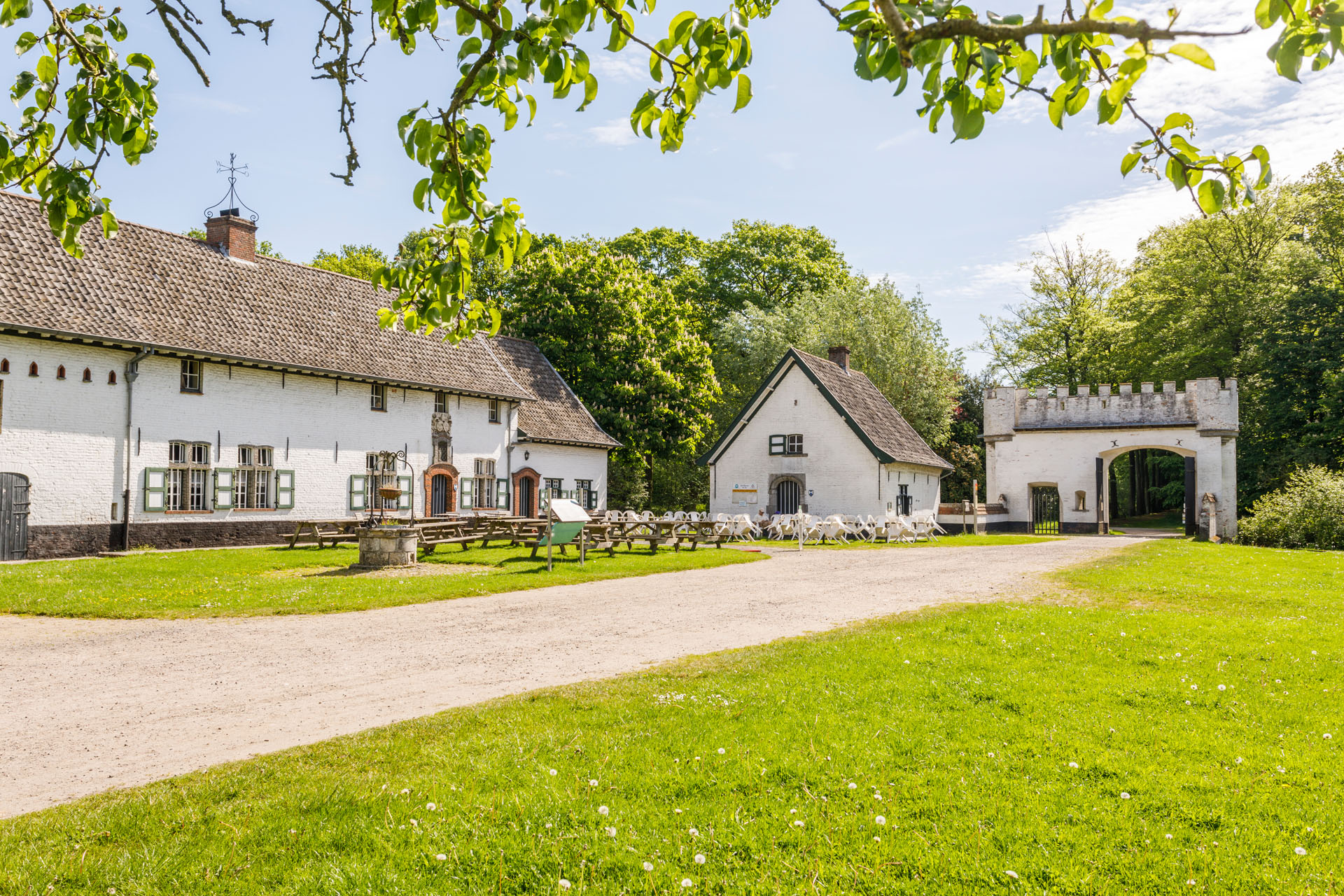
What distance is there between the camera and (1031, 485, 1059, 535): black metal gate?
1490 inches

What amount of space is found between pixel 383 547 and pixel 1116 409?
31.2m

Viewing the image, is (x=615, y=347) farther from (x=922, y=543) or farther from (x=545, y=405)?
(x=922, y=543)

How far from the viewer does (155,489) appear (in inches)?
868

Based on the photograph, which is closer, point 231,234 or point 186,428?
point 186,428

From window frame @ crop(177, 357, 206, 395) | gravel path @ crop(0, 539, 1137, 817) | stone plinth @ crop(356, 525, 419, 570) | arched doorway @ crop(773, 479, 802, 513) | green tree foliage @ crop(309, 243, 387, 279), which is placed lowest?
Result: gravel path @ crop(0, 539, 1137, 817)

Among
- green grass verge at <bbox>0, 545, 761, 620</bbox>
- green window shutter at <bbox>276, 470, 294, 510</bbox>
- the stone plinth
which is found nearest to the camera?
green grass verge at <bbox>0, 545, 761, 620</bbox>

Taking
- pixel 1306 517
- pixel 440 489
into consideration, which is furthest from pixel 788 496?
pixel 1306 517

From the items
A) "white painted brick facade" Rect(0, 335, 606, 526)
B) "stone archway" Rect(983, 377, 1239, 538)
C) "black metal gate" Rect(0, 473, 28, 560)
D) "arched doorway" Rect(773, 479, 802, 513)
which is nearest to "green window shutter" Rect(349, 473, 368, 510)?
"white painted brick facade" Rect(0, 335, 606, 526)

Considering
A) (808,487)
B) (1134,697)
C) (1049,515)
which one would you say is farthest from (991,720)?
(1049,515)

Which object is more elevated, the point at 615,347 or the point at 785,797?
the point at 615,347

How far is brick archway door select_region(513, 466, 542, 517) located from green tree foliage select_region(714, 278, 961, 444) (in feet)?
48.0

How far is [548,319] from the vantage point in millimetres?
39688

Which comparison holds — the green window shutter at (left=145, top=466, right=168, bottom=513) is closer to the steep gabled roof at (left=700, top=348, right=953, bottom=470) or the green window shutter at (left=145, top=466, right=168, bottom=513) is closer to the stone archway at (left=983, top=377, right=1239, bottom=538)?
the steep gabled roof at (left=700, top=348, right=953, bottom=470)

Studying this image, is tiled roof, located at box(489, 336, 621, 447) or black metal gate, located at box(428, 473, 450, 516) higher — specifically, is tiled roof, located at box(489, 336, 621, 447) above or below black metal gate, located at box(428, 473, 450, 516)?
above
